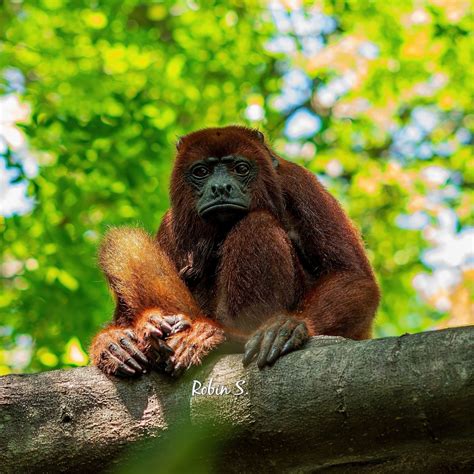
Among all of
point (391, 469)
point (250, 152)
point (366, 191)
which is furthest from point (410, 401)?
point (366, 191)

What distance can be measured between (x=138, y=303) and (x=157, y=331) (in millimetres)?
663

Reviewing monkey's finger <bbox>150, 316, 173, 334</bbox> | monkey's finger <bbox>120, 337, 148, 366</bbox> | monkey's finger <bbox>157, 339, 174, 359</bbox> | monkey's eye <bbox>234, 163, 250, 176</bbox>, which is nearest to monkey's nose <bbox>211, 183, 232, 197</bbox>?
monkey's eye <bbox>234, 163, 250, 176</bbox>

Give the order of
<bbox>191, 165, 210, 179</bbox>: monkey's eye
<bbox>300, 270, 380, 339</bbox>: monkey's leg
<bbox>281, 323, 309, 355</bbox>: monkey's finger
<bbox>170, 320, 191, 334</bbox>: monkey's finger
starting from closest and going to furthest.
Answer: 1. <bbox>281, 323, 309, 355</bbox>: monkey's finger
2. <bbox>170, 320, 191, 334</bbox>: monkey's finger
3. <bbox>300, 270, 380, 339</bbox>: monkey's leg
4. <bbox>191, 165, 210, 179</bbox>: monkey's eye

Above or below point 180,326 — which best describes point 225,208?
above

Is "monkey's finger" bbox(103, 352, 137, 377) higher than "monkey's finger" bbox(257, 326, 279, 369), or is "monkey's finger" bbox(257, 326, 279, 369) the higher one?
"monkey's finger" bbox(103, 352, 137, 377)

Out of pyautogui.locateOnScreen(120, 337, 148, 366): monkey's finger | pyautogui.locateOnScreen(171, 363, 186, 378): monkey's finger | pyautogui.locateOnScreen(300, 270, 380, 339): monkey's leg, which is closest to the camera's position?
pyautogui.locateOnScreen(171, 363, 186, 378): monkey's finger

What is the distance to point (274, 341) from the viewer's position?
16.6 feet

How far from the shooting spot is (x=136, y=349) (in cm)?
559

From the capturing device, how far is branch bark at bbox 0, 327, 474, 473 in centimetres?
427

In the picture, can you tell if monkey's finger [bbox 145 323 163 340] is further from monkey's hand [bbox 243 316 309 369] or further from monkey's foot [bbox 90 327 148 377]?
monkey's hand [bbox 243 316 309 369]

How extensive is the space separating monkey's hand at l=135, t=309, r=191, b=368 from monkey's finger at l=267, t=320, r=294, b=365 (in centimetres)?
78

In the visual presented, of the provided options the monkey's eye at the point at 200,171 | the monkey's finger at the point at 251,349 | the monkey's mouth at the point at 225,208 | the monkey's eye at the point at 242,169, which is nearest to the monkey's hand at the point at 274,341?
the monkey's finger at the point at 251,349

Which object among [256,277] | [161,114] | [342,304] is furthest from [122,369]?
[161,114]

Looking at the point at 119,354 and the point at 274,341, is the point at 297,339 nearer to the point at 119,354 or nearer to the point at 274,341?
the point at 274,341
